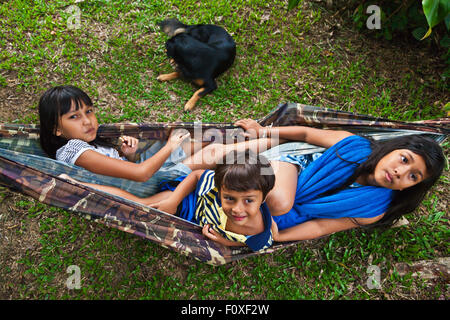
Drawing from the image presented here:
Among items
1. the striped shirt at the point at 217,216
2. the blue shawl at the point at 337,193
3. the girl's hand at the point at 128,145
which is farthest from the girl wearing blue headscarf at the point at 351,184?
the girl's hand at the point at 128,145

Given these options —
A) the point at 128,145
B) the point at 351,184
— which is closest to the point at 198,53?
the point at 128,145

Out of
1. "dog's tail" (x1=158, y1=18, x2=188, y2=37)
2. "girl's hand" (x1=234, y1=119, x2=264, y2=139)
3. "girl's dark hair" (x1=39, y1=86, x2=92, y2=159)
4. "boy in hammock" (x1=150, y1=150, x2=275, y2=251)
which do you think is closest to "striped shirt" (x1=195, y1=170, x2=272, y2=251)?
"boy in hammock" (x1=150, y1=150, x2=275, y2=251)

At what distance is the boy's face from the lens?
1326mm

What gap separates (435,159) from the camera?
1.50m

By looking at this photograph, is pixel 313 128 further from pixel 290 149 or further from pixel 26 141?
pixel 26 141

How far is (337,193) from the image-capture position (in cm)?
173

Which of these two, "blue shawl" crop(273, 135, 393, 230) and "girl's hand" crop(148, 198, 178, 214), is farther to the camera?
"girl's hand" crop(148, 198, 178, 214)

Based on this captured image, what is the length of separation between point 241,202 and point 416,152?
92cm

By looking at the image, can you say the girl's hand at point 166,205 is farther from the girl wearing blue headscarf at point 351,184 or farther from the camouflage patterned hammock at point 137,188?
the girl wearing blue headscarf at point 351,184

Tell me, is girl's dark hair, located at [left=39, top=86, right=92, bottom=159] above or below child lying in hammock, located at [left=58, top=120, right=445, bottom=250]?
above

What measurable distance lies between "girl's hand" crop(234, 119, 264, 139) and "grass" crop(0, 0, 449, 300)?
21.5 inches

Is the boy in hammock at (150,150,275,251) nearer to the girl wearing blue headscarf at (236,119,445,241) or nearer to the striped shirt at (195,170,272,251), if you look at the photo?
the striped shirt at (195,170,272,251)

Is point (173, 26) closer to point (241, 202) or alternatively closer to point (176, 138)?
point (176, 138)

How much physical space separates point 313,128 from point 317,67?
3.54 ft
